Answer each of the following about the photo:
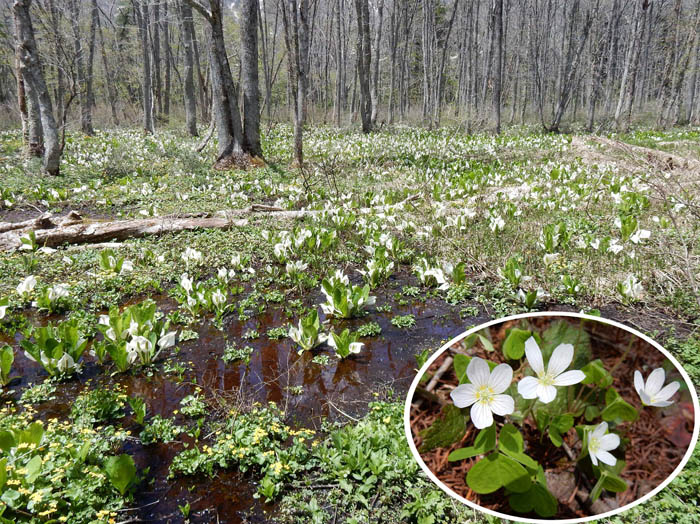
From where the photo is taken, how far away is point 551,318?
947mm

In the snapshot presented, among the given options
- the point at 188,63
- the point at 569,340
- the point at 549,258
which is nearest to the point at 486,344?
the point at 569,340

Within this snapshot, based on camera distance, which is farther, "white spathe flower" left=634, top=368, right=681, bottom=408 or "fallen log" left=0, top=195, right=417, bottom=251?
"fallen log" left=0, top=195, right=417, bottom=251

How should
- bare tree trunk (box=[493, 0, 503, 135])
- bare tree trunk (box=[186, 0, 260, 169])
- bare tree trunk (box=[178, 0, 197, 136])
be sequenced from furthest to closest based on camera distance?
bare tree trunk (box=[178, 0, 197, 136]) < bare tree trunk (box=[493, 0, 503, 135]) < bare tree trunk (box=[186, 0, 260, 169])

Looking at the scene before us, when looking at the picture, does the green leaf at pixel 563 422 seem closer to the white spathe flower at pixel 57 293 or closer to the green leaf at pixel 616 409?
the green leaf at pixel 616 409

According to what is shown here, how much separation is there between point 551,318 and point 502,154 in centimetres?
1365

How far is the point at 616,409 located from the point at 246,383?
284cm

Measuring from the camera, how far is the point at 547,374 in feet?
2.99

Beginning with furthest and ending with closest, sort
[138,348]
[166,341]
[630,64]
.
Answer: [630,64] → [166,341] → [138,348]

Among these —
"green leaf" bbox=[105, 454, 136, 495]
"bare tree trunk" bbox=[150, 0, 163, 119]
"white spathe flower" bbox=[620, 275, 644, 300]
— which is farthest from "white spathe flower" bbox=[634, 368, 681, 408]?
"bare tree trunk" bbox=[150, 0, 163, 119]

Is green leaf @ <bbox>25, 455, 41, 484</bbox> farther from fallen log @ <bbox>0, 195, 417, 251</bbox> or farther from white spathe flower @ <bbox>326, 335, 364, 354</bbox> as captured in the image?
fallen log @ <bbox>0, 195, 417, 251</bbox>

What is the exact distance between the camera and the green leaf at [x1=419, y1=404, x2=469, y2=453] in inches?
37.3

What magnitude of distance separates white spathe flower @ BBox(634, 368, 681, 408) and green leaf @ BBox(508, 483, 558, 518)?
0.88 feet

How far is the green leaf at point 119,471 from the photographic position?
2.11 meters

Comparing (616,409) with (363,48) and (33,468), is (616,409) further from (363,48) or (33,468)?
(363,48)
